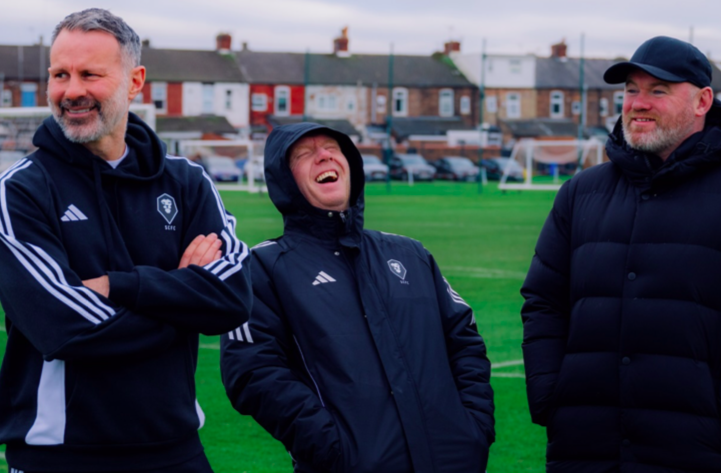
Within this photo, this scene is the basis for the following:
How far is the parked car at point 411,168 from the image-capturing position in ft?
185

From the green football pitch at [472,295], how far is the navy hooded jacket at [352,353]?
2375 mm

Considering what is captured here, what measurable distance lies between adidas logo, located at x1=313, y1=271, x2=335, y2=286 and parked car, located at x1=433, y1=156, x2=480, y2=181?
5454 centimetres

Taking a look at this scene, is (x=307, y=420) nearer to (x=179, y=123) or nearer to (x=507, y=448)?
(x=507, y=448)

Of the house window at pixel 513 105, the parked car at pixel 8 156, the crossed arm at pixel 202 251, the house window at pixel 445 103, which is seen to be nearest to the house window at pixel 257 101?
the house window at pixel 445 103

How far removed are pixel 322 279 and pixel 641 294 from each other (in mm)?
1142

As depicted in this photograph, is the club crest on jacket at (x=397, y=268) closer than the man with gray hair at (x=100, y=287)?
No

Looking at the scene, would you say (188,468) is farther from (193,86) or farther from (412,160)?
(193,86)

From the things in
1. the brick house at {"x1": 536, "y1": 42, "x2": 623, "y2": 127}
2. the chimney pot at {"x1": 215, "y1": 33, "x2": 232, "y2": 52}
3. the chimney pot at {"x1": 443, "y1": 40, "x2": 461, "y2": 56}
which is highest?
the chimney pot at {"x1": 443, "y1": 40, "x2": 461, "y2": 56}

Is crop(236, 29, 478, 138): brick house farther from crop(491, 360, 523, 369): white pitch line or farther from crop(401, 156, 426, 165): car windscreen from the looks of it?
crop(491, 360, 523, 369): white pitch line

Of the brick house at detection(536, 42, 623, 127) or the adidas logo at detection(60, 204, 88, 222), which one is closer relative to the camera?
the adidas logo at detection(60, 204, 88, 222)

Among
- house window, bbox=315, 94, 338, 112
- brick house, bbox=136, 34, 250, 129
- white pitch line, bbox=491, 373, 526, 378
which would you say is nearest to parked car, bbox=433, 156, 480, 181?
house window, bbox=315, 94, 338, 112

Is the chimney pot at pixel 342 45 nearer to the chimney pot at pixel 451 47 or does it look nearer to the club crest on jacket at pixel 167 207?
the chimney pot at pixel 451 47

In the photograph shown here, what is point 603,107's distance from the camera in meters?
71.8

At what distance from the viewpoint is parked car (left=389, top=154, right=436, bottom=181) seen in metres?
56.4
